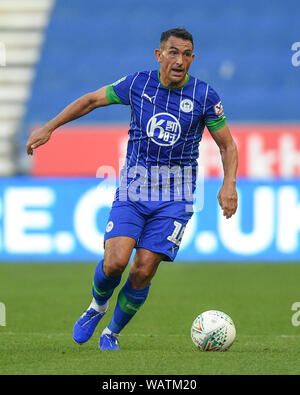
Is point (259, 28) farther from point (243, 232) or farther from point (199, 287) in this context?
point (199, 287)

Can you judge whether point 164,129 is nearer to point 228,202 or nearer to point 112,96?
point 112,96

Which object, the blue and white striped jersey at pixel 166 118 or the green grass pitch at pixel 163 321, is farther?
the blue and white striped jersey at pixel 166 118

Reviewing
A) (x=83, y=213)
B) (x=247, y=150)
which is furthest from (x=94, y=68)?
(x=83, y=213)

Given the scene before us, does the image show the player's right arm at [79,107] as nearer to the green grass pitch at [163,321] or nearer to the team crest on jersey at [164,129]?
the team crest on jersey at [164,129]

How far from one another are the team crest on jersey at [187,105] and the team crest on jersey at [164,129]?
0.30ft

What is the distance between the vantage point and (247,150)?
1484 centimetres

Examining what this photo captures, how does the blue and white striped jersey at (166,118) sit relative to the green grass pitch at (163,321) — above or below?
above

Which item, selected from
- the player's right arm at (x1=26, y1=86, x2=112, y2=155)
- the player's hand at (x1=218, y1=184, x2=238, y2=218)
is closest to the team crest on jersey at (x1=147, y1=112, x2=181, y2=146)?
the player's right arm at (x1=26, y1=86, x2=112, y2=155)

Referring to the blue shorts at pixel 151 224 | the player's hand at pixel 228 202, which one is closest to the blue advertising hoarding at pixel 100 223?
the blue shorts at pixel 151 224

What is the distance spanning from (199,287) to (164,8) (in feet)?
30.9

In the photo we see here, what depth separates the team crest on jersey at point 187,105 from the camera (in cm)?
596

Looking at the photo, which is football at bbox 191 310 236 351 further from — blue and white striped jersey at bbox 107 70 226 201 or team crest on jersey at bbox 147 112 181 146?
team crest on jersey at bbox 147 112 181 146
